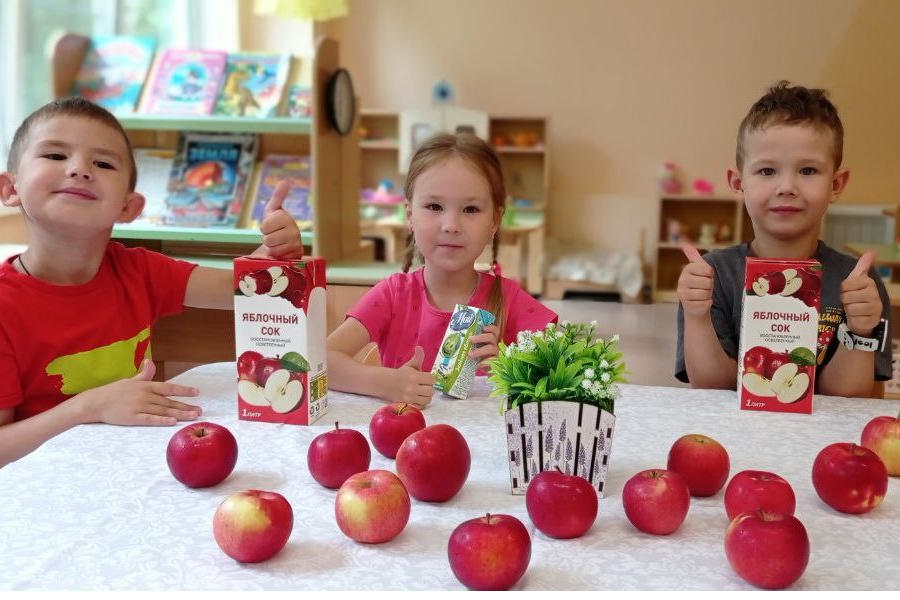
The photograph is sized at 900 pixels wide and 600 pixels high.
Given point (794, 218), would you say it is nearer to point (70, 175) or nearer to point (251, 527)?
point (251, 527)

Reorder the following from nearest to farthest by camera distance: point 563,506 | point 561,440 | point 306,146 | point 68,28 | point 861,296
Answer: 1. point 563,506
2. point 561,440
3. point 861,296
4. point 306,146
5. point 68,28

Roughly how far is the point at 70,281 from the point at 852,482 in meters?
1.28

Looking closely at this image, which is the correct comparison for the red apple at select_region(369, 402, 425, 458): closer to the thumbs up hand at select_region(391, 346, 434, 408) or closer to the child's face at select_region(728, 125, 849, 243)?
the thumbs up hand at select_region(391, 346, 434, 408)

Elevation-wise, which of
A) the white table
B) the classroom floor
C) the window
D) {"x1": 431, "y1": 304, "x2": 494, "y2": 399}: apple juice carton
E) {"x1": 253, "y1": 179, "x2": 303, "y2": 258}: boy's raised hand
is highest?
the window

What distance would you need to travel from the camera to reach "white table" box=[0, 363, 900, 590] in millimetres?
751

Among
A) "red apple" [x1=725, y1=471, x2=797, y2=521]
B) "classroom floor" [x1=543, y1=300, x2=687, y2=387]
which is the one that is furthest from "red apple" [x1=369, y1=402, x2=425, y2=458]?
"classroom floor" [x1=543, y1=300, x2=687, y2=387]

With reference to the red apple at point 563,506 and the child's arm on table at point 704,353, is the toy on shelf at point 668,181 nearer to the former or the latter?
the child's arm on table at point 704,353

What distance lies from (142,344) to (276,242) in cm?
43

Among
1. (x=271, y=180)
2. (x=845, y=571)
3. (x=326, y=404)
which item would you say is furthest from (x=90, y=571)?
(x=271, y=180)

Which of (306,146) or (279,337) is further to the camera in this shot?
(306,146)

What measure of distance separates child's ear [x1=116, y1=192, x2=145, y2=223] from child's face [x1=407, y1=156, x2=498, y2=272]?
51cm

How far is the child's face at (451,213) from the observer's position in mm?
1550

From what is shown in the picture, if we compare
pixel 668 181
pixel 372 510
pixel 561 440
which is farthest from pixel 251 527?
pixel 668 181

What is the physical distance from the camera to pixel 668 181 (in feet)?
22.3
